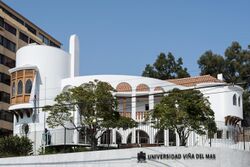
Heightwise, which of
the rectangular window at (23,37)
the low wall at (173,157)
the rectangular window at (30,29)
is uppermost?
the rectangular window at (30,29)

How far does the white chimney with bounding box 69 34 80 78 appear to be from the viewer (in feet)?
134

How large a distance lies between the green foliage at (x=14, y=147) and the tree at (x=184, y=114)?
10123 mm

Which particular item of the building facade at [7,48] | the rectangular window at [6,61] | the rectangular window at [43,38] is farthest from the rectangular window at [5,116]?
the rectangular window at [43,38]

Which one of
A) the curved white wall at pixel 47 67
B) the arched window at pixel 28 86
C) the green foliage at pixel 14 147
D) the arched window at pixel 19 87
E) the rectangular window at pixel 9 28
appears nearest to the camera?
the green foliage at pixel 14 147

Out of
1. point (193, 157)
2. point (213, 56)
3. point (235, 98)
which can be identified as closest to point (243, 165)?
point (193, 157)

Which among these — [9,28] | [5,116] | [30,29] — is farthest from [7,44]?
[30,29]

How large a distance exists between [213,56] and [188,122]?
1303 inches

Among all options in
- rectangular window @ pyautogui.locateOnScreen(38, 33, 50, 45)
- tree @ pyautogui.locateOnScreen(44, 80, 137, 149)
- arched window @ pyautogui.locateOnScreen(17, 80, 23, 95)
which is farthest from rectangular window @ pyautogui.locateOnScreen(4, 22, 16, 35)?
tree @ pyautogui.locateOnScreen(44, 80, 137, 149)

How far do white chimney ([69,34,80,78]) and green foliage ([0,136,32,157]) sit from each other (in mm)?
9329

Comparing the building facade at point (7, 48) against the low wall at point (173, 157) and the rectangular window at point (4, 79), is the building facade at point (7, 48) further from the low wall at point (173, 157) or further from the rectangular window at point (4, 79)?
the low wall at point (173, 157)

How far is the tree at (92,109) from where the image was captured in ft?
98.2

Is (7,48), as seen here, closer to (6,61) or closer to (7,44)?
(7,44)

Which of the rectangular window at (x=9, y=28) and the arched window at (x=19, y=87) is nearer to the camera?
the arched window at (x=19, y=87)

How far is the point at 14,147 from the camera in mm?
32781
